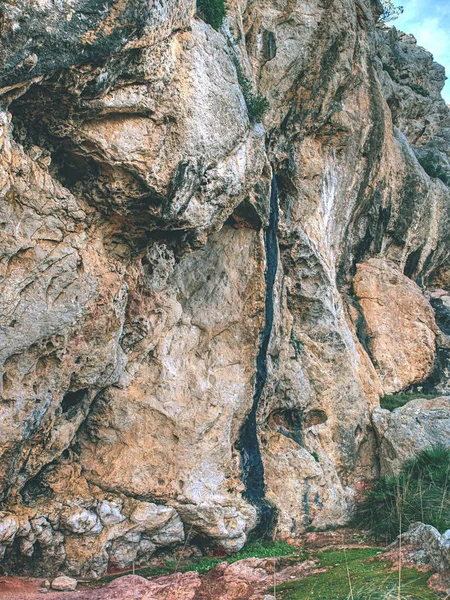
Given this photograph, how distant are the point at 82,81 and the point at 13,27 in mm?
1465

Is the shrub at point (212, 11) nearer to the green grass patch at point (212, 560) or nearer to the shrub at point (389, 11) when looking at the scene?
the green grass patch at point (212, 560)

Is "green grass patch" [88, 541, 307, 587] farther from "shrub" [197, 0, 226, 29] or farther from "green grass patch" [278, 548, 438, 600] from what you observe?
"shrub" [197, 0, 226, 29]

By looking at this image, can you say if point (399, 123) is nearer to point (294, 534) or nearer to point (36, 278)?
point (294, 534)

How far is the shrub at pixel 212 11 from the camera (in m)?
11.0

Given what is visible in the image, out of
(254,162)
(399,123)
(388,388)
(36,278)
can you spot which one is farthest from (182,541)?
(399,123)

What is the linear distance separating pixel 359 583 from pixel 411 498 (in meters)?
4.89

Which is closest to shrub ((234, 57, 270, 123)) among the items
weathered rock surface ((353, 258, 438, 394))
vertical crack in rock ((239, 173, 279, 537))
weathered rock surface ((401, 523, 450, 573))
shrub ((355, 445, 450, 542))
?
vertical crack in rock ((239, 173, 279, 537))

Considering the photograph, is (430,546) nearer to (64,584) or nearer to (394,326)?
(64,584)

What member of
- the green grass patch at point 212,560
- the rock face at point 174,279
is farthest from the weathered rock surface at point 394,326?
the green grass patch at point 212,560

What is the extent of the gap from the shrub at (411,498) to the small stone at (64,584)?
289 inches

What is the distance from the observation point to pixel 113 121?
28.9 ft

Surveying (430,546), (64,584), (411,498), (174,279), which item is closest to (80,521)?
(64,584)

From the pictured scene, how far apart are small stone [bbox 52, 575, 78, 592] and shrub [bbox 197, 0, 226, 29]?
11.6 m

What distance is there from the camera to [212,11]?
11117 mm
